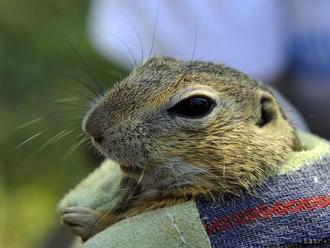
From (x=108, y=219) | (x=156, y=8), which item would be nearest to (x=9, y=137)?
(x=156, y=8)

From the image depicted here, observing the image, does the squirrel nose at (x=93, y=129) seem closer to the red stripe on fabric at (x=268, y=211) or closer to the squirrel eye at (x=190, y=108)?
the squirrel eye at (x=190, y=108)

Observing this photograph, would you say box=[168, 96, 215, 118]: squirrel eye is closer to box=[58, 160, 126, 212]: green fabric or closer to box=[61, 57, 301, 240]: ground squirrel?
box=[61, 57, 301, 240]: ground squirrel

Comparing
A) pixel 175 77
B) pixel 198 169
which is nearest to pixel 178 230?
pixel 198 169

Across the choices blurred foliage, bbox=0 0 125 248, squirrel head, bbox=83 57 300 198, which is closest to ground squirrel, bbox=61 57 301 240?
squirrel head, bbox=83 57 300 198

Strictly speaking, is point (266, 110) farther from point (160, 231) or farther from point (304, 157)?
point (160, 231)

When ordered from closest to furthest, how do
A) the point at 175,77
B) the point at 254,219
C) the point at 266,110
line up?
the point at 254,219 < the point at 175,77 < the point at 266,110

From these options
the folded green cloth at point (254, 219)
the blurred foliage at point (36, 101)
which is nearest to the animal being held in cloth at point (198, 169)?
the folded green cloth at point (254, 219)
